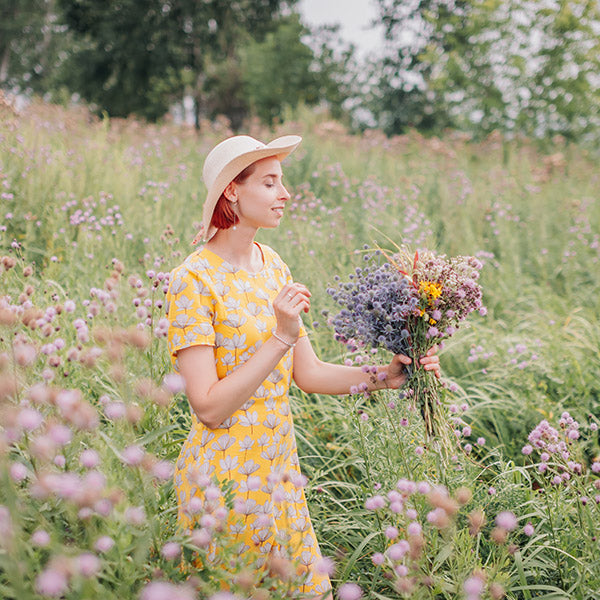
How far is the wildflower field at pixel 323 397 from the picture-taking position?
1.21 meters

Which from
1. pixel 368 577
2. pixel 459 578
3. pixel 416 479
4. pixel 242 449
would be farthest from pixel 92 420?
pixel 368 577

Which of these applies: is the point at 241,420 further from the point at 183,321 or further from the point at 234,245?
the point at 234,245

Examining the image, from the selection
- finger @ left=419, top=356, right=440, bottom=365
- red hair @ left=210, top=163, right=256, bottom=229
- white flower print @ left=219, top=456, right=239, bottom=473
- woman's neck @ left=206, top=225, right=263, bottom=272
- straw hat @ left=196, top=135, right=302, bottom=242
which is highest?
straw hat @ left=196, top=135, right=302, bottom=242

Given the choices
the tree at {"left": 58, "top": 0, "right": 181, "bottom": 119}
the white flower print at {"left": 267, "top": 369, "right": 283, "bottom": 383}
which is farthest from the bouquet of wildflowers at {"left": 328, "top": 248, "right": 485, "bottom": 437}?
the tree at {"left": 58, "top": 0, "right": 181, "bottom": 119}

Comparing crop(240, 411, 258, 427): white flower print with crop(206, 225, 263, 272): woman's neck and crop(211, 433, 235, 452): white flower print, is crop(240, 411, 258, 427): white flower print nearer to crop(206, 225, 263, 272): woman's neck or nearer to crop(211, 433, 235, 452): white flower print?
crop(211, 433, 235, 452): white flower print

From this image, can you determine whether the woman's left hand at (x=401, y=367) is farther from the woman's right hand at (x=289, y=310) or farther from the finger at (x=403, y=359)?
the woman's right hand at (x=289, y=310)

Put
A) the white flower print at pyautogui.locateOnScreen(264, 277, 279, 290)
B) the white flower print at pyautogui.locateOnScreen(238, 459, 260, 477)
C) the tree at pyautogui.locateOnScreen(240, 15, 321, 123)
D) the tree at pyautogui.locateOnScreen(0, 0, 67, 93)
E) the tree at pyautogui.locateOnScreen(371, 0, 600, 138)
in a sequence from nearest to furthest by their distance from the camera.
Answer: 1. the white flower print at pyautogui.locateOnScreen(238, 459, 260, 477)
2. the white flower print at pyautogui.locateOnScreen(264, 277, 279, 290)
3. the tree at pyautogui.locateOnScreen(371, 0, 600, 138)
4. the tree at pyautogui.locateOnScreen(240, 15, 321, 123)
5. the tree at pyautogui.locateOnScreen(0, 0, 67, 93)

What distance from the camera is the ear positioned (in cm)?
194

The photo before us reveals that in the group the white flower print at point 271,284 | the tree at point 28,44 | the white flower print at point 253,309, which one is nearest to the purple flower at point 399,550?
the white flower print at point 253,309

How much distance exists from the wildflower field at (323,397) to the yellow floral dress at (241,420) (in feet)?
0.40

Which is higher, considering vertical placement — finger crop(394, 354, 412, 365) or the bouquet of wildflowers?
the bouquet of wildflowers

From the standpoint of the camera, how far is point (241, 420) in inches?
72.0

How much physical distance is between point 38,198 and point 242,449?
3.44 metres

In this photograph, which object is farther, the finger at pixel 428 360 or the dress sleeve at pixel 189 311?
the finger at pixel 428 360
